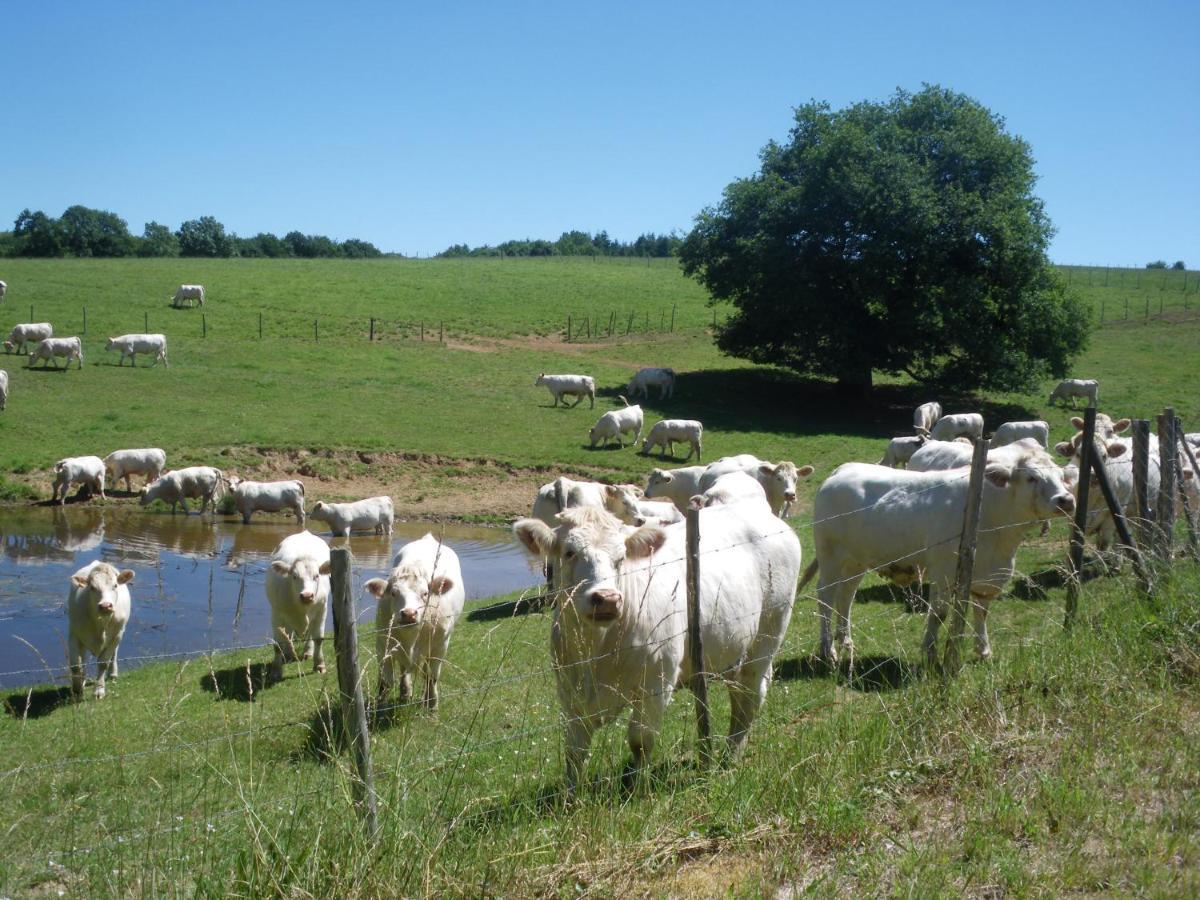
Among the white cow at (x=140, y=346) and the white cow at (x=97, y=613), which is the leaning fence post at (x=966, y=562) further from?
the white cow at (x=140, y=346)

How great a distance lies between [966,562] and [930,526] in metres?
2.74

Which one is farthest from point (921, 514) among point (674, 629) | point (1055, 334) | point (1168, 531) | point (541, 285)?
point (541, 285)

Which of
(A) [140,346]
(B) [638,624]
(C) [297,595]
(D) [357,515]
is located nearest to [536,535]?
(B) [638,624]

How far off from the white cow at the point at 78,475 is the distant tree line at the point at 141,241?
78662 mm

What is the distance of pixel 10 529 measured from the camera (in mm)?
22141

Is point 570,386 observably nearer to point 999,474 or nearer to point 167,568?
point 167,568

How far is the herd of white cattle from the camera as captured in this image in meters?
5.93

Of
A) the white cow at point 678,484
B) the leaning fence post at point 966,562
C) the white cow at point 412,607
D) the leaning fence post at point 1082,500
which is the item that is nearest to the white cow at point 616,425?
the white cow at point 678,484

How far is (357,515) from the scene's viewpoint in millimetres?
22609

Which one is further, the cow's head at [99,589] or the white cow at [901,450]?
the white cow at [901,450]

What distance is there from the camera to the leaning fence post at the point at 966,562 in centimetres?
671

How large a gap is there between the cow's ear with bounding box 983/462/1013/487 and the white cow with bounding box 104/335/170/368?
34564 millimetres

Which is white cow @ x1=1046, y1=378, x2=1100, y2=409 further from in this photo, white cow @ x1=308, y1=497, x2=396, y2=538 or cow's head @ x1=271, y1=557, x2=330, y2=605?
cow's head @ x1=271, y1=557, x2=330, y2=605

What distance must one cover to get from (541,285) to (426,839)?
6712 cm
